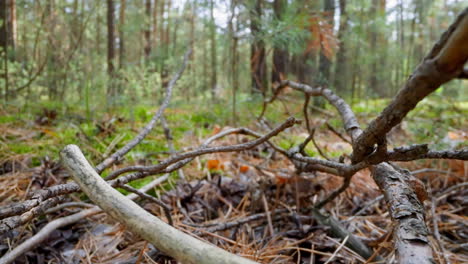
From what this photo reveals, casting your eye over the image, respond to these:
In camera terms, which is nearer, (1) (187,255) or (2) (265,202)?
(1) (187,255)

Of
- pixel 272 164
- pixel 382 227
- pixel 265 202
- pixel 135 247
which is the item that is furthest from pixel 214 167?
pixel 382 227

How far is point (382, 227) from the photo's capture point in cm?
147

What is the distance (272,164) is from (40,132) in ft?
6.80

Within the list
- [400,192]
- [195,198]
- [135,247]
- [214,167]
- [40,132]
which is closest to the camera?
[400,192]

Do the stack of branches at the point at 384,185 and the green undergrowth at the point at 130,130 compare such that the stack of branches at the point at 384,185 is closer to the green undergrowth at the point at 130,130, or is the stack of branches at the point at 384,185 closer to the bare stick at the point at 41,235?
the bare stick at the point at 41,235

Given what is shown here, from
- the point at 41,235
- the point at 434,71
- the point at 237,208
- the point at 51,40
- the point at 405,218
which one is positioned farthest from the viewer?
the point at 51,40

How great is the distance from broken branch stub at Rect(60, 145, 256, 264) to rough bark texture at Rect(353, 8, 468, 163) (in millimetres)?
375

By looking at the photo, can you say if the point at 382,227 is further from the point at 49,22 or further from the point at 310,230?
the point at 49,22

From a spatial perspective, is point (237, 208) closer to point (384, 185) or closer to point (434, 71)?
point (384, 185)

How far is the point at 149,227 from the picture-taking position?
50cm

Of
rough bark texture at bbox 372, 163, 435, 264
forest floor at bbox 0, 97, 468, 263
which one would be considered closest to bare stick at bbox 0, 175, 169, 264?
forest floor at bbox 0, 97, 468, 263

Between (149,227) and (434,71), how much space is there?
52 centimetres

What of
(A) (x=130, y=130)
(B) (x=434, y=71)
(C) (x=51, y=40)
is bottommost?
(A) (x=130, y=130)

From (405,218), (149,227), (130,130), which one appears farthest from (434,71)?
(130,130)
